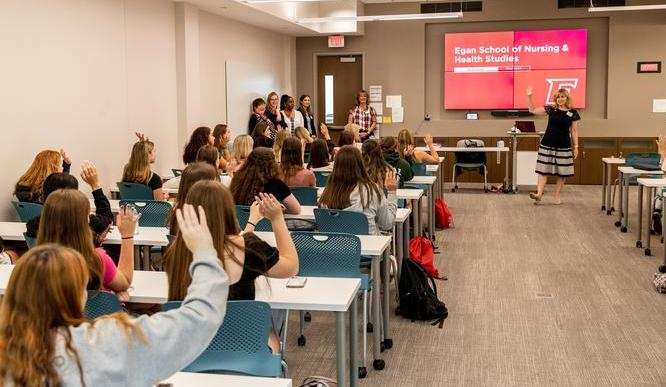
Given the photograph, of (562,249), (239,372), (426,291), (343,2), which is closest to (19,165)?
(426,291)

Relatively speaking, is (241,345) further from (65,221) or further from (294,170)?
(294,170)

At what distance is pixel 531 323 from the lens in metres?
5.27

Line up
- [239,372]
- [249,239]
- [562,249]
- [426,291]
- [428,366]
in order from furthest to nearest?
1. [562,249]
2. [426,291]
3. [428,366]
4. [249,239]
5. [239,372]

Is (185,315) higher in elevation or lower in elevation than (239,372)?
higher

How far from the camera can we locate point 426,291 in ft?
17.8

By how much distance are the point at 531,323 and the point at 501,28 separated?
9.41 meters

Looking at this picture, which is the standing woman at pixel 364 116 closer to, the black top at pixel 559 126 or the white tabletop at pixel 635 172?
the black top at pixel 559 126

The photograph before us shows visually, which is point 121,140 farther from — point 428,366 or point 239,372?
point 239,372

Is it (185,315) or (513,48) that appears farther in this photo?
(513,48)

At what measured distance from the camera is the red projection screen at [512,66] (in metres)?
13.5

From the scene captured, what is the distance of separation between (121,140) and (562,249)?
15.5ft

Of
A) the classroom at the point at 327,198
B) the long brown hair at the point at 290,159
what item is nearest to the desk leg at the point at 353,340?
the classroom at the point at 327,198

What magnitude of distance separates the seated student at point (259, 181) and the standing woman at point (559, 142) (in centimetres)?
634

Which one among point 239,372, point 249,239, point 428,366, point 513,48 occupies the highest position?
point 513,48
